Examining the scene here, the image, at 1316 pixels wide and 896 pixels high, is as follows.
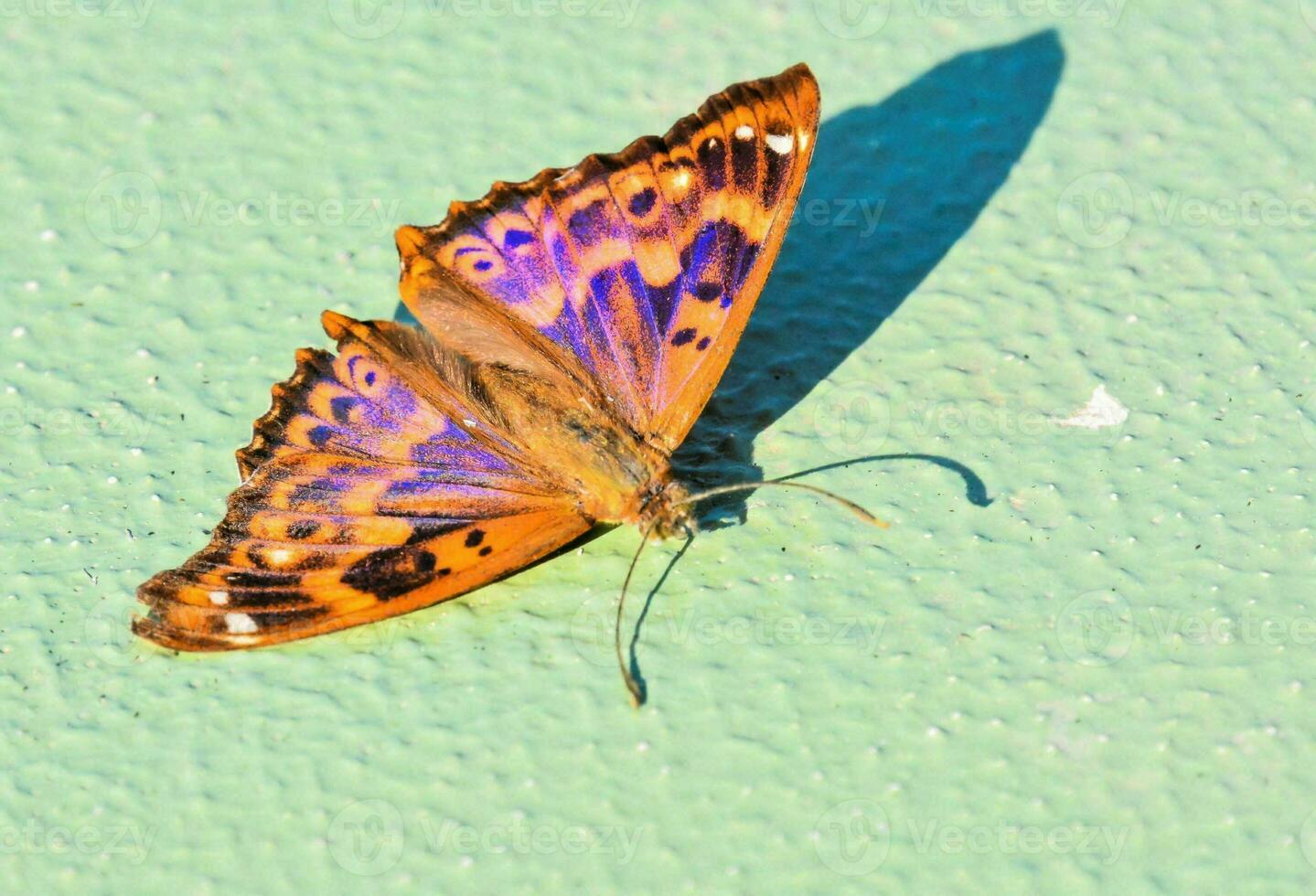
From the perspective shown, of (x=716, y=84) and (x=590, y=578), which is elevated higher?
(x=716, y=84)

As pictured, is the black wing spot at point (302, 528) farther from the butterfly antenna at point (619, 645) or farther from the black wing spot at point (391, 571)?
the butterfly antenna at point (619, 645)

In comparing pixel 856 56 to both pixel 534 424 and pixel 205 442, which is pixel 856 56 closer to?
pixel 534 424

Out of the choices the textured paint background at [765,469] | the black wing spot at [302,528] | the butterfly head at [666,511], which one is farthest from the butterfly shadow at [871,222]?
the black wing spot at [302,528]

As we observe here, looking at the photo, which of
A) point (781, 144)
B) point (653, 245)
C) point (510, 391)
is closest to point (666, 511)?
point (510, 391)

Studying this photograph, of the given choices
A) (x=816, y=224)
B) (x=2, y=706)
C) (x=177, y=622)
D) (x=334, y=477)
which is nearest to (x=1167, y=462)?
(x=816, y=224)

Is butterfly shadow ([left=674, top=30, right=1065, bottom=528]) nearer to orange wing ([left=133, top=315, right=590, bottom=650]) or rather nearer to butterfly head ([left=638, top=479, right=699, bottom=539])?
butterfly head ([left=638, top=479, right=699, bottom=539])

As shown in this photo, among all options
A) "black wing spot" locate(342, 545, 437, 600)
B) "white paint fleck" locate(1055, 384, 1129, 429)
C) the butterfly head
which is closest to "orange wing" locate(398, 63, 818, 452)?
the butterfly head

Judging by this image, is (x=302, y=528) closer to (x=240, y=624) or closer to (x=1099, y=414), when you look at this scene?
(x=240, y=624)
